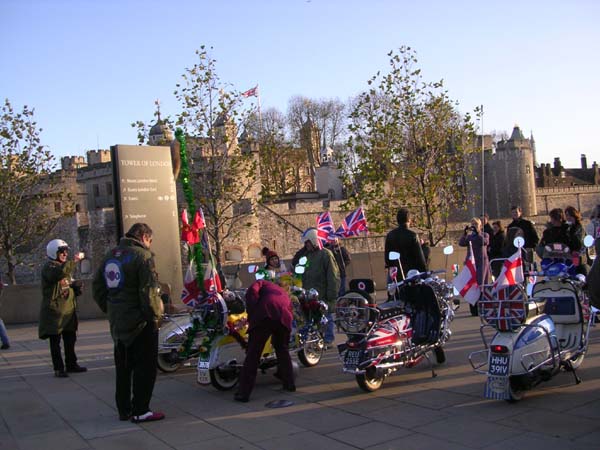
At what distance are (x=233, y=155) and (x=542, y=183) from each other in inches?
2953

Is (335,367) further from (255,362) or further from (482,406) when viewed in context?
(482,406)

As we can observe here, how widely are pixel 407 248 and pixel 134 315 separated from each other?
13.0ft

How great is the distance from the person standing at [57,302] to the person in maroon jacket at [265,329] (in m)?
3.36

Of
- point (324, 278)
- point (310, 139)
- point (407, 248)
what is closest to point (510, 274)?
A: point (407, 248)

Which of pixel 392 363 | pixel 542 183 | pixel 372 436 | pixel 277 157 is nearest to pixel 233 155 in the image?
pixel 392 363

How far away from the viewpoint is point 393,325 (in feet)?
24.7

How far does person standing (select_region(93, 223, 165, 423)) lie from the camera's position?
263 inches

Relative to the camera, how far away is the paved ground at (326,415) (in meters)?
5.61

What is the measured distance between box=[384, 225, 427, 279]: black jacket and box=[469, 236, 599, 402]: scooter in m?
1.87

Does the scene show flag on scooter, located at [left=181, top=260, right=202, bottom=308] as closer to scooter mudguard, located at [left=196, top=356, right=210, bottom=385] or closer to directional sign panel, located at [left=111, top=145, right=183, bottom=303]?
scooter mudguard, located at [left=196, top=356, right=210, bottom=385]

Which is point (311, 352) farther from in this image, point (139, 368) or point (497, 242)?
point (497, 242)

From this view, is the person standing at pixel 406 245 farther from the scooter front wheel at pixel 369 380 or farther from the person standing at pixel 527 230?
the person standing at pixel 527 230

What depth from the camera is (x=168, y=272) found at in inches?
547

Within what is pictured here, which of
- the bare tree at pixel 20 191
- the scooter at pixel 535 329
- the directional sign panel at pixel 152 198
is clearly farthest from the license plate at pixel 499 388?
the bare tree at pixel 20 191
